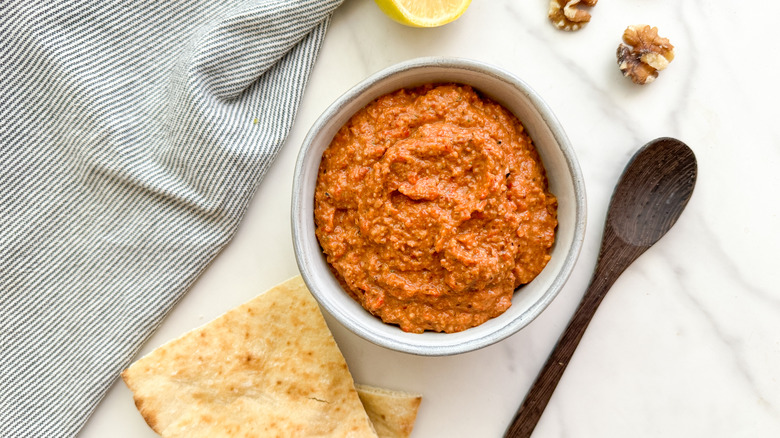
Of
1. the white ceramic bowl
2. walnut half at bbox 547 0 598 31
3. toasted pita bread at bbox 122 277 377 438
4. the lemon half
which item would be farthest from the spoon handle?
the lemon half

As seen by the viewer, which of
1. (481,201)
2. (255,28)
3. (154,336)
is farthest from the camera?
(154,336)

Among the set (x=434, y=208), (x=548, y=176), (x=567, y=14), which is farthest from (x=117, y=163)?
(x=567, y=14)

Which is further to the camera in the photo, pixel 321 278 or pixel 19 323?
pixel 19 323

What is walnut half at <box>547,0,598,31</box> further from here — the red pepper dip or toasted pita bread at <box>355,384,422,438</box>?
toasted pita bread at <box>355,384,422,438</box>

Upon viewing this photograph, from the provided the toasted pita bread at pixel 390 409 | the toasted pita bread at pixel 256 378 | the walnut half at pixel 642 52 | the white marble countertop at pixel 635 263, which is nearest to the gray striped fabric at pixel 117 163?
the white marble countertop at pixel 635 263

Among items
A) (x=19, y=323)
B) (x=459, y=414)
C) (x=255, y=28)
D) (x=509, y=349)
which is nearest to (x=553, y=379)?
(x=509, y=349)

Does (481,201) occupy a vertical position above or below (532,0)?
below

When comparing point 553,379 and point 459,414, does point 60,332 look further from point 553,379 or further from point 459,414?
point 553,379
